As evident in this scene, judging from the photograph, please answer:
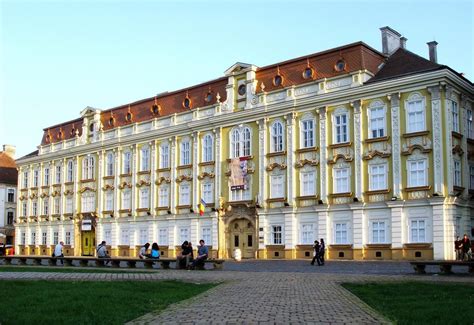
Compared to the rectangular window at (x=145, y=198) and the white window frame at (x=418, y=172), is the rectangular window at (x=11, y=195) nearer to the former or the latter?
the rectangular window at (x=145, y=198)

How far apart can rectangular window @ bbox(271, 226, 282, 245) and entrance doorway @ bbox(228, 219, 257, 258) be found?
6.16 ft

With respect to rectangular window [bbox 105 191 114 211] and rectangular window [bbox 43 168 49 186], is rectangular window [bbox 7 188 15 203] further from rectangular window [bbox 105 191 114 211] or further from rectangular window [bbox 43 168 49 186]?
rectangular window [bbox 105 191 114 211]

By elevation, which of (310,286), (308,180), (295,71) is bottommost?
(310,286)

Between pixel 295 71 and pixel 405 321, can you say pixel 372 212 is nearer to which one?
pixel 295 71

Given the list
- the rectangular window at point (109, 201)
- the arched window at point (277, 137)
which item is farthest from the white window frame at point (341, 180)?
the rectangular window at point (109, 201)

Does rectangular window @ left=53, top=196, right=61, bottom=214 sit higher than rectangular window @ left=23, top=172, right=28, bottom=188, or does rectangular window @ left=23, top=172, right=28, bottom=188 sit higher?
rectangular window @ left=23, top=172, right=28, bottom=188

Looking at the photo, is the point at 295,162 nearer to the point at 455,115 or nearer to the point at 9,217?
the point at 455,115

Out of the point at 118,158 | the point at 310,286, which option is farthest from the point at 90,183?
the point at 310,286

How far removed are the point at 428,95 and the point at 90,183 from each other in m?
36.3

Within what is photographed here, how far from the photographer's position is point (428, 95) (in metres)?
39.6

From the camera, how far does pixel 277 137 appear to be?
4722 cm

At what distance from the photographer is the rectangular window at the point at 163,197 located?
55.0 m

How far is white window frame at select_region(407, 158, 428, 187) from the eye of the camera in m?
39.2

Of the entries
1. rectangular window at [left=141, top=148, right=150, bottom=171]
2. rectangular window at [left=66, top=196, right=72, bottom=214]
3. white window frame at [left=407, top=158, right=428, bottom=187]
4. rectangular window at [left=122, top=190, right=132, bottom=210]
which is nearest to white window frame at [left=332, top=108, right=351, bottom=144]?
white window frame at [left=407, top=158, right=428, bottom=187]
